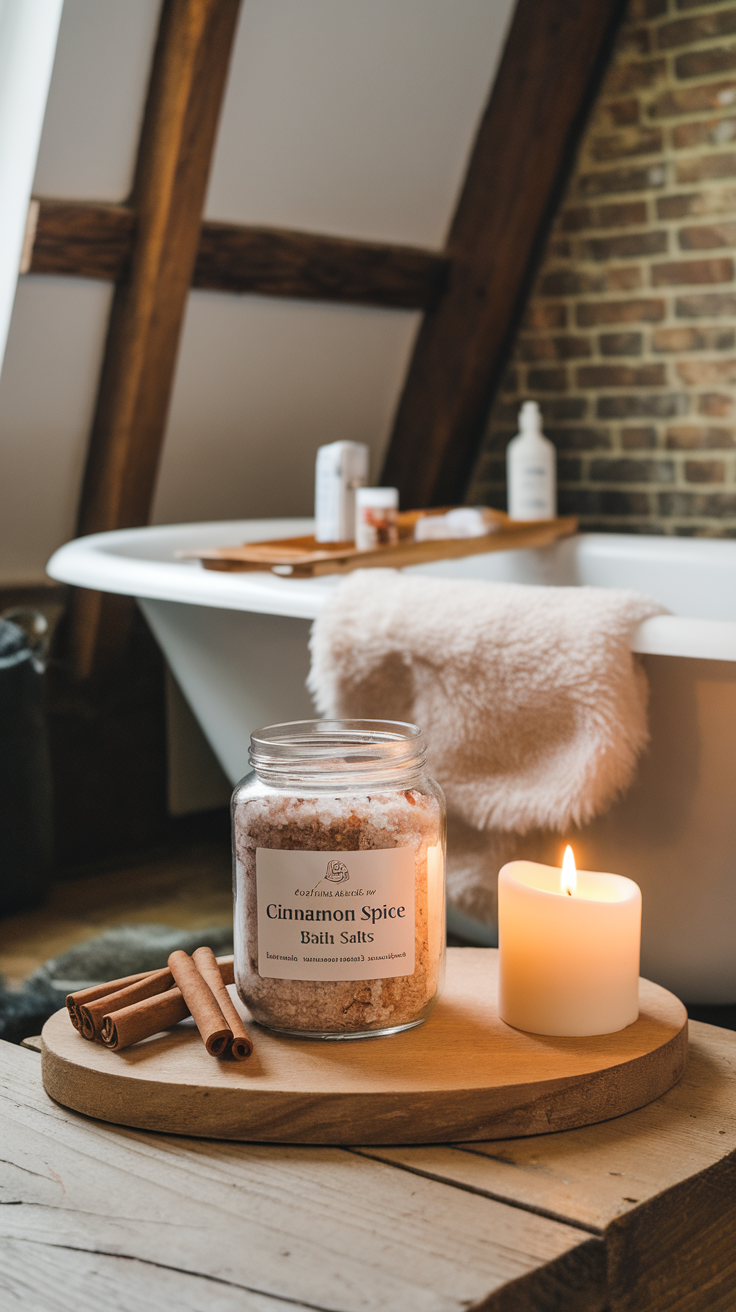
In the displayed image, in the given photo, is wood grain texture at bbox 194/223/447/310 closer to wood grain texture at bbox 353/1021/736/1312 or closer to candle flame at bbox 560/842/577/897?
candle flame at bbox 560/842/577/897

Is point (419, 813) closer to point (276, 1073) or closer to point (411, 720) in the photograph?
point (276, 1073)

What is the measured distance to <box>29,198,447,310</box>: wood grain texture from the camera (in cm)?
207

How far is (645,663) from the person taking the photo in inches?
53.3

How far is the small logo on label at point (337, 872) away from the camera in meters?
0.76

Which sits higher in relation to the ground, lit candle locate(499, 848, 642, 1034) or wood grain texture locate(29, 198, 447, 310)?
wood grain texture locate(29, 198, 447, 310)

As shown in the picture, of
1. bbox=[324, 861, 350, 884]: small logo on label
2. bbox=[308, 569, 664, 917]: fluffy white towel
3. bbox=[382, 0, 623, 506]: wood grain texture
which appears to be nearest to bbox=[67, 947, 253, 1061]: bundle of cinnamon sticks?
bbox=[324, 861, 350, 884]: small logo on label

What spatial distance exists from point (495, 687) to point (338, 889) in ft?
2.08

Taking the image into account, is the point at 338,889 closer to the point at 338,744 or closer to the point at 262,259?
the point at 338,744

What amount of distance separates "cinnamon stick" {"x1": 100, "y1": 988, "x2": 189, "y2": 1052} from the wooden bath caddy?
1.15 m

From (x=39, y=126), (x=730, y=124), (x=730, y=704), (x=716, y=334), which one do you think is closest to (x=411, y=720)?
(x=730, y=704)

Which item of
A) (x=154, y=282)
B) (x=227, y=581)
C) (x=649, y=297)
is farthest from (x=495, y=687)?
(x=649, y=297)

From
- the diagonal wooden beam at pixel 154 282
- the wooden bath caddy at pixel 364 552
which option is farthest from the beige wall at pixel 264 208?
the wooden bath caddy at pixel 364 552

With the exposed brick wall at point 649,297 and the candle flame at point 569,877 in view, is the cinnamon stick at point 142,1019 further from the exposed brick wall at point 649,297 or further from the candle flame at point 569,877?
the exposed brick wall at point 649,297

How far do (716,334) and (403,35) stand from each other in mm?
871
